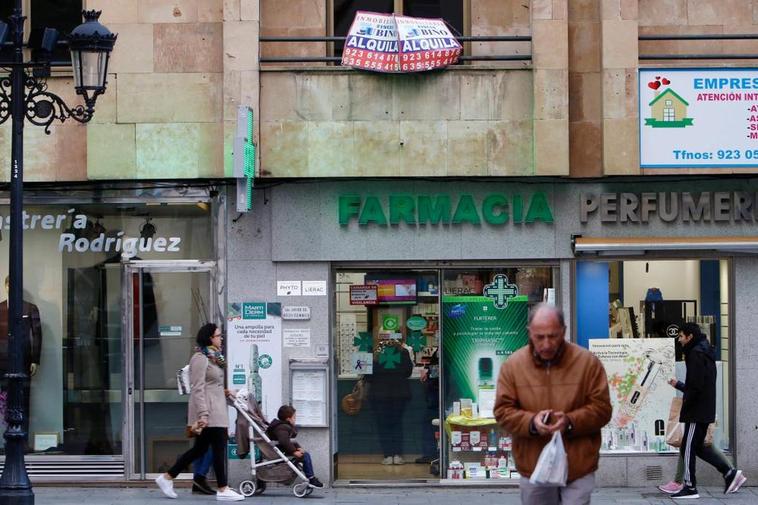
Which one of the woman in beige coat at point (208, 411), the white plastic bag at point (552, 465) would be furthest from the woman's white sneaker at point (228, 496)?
the white plastic bag at point (552, 465)

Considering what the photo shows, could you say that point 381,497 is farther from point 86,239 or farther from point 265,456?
point 86,239

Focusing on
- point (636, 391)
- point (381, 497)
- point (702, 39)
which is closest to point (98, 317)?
point (381, 497)

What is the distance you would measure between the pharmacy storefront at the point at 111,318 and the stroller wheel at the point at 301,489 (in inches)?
65.7

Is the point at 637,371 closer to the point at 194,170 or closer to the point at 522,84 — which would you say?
the point at 522,84

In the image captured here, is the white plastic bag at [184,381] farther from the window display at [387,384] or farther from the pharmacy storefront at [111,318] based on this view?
the window display at [387,384]

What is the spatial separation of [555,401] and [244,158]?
21.1 feet

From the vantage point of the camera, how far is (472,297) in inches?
545

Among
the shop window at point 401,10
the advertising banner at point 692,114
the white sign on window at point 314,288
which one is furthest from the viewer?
the shop window at point 401,10

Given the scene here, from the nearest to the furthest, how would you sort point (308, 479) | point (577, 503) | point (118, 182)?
point (577, 503)
point (308, 479)
point (118, 182)

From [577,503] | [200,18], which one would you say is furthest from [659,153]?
[577,503]

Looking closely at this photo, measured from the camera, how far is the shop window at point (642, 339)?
13750mm

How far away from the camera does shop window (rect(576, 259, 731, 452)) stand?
45.1ft

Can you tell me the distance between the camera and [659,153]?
13.4 meters

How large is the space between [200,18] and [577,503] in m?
8.31
